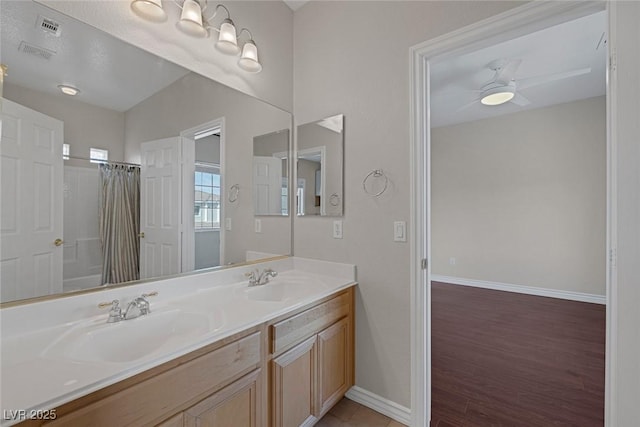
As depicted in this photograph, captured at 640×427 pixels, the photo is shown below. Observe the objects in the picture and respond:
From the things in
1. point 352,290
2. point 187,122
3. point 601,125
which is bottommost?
point 352,290

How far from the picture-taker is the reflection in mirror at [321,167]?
198cm

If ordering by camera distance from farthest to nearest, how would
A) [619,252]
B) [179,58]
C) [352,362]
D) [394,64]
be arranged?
[352,362]
[394,64]
[179,58]
[619,252]

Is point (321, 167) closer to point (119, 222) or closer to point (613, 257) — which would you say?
point (119, 222)

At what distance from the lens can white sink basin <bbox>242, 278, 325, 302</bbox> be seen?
1.68 m

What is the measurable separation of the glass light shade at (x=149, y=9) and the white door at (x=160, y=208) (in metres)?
0.58

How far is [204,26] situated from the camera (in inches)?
62.8

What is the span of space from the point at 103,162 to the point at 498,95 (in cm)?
361

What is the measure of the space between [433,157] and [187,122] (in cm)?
463

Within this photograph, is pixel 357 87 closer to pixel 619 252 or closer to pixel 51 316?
pixel 619 252

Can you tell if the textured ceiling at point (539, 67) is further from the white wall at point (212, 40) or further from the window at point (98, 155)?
the window at point (98, 155)

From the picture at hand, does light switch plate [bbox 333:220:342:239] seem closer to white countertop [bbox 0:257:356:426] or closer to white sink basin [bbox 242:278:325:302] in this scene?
white countertop [bbox 0:257:356:426]

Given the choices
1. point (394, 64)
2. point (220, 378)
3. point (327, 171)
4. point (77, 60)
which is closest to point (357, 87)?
point (394, 64)

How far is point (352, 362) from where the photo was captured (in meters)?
1.88

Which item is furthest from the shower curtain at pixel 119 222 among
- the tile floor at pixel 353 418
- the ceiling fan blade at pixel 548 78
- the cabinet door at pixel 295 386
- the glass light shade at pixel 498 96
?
the ceiling fan blade at pixel 548 78
